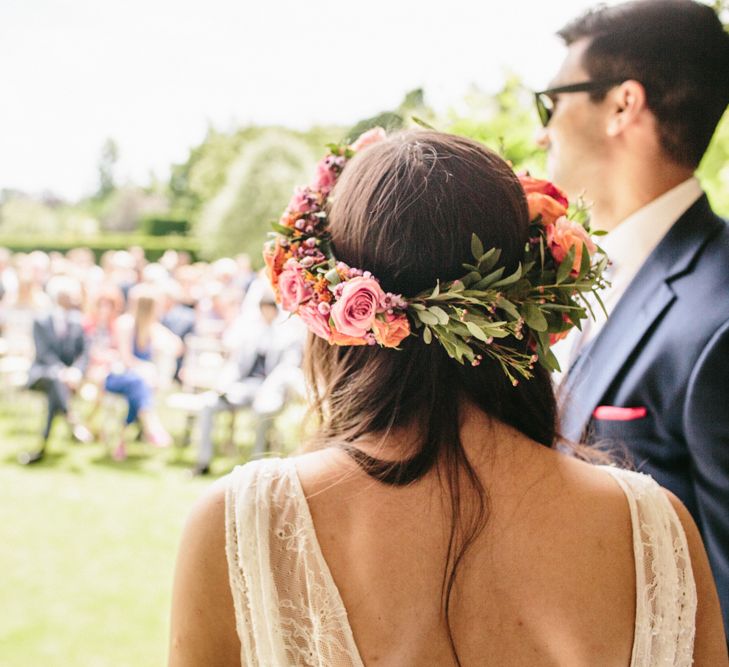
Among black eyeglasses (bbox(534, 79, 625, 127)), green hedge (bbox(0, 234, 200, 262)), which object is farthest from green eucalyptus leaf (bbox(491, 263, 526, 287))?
green hedge (bbox(0, 234, 200, 262))

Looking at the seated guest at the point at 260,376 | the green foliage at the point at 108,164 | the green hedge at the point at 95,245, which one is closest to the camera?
the seated guest at the point at 260,376

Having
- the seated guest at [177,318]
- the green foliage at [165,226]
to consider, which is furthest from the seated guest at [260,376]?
the green foliage at [165,226]

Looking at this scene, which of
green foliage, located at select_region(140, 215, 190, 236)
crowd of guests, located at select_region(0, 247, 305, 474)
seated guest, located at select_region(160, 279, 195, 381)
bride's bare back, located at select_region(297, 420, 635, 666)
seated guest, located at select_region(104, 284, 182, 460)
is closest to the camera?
bride's bare back, located at select_region(297, 420, 635, 666)

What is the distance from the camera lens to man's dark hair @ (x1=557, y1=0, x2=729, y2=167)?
2020 mm

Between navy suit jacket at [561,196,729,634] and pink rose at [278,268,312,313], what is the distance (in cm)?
68

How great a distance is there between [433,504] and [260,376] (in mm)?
6608

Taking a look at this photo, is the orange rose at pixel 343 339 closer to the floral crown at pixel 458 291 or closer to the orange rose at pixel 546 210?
the floral crown at pixel 458 291

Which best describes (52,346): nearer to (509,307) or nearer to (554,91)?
(554,91)

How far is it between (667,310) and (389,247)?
3.33ft

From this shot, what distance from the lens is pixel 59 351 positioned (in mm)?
8086

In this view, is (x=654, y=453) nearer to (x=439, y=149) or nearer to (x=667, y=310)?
(x=667, y=310)

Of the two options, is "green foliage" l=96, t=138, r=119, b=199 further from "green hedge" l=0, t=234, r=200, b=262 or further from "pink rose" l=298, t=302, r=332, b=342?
"pink rose" l=298, t=302, r=332, b=342

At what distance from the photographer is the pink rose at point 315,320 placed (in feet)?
4.19

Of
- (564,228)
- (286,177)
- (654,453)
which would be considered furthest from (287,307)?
(286,177)
